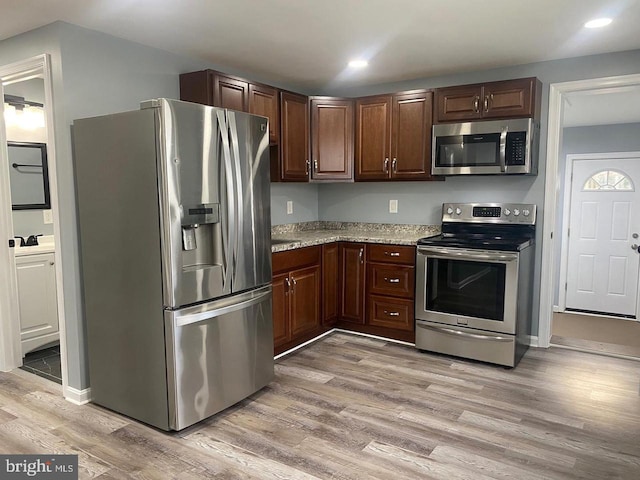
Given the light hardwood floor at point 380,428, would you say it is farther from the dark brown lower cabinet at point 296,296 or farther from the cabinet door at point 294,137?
the cabinet door at point 294,137

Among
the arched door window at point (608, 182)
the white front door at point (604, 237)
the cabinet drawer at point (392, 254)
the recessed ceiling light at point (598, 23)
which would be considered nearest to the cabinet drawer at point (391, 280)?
the cabinet drawer at point (392, 254)

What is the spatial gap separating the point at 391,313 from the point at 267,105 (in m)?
2.08

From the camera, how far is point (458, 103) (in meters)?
3.85

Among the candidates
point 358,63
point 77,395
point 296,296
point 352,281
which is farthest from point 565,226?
point 77,395

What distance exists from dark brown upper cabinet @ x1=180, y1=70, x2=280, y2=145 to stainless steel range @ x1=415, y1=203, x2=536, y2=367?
5.72 ft

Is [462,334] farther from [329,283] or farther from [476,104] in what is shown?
[476,104]

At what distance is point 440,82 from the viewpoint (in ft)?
13.8

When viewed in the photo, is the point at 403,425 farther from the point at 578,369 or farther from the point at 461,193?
the point at 461,193

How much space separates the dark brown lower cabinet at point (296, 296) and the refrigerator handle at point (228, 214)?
81 centimetres

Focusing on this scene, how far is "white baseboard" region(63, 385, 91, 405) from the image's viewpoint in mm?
2943

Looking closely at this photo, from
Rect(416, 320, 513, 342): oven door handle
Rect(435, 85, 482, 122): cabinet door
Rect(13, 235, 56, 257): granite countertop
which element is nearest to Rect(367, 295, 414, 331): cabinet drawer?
Rect(416, 320, 513, 342): oven door handle

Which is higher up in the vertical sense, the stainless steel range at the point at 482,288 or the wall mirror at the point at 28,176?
the wall mirror at the point at 28,176

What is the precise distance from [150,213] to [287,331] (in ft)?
5.58

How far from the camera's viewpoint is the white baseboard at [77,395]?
2943 millimetres
